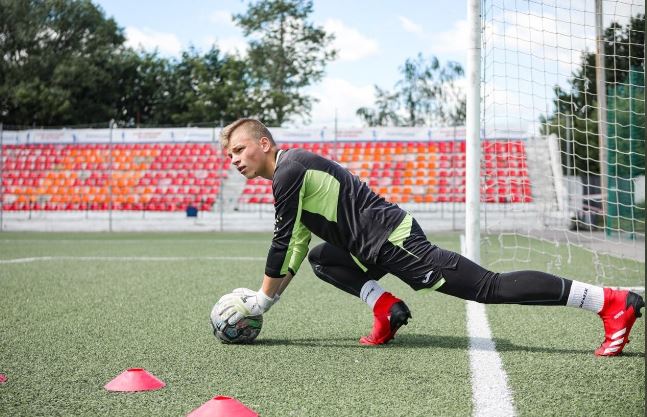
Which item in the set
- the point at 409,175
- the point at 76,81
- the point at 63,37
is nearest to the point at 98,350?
the point at 409,175

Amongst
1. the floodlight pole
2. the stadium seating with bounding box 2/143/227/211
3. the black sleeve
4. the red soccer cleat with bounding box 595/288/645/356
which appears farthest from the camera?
the stadium seating with bounding box 2/143/227/211

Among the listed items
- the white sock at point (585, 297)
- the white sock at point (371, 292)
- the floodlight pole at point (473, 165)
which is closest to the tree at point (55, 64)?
the floodlight pole at point (473, 165)

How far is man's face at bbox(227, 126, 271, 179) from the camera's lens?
3994 mm

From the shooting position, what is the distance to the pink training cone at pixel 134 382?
126 inches

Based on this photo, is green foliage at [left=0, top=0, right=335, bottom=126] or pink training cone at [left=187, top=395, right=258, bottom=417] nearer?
pink training cone at [left=187, top=395, right=258, bottom=417]

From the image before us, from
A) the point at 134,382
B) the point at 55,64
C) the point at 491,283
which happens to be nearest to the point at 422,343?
the point at 491,283

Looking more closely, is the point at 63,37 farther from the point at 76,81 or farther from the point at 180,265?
the point at 180,265

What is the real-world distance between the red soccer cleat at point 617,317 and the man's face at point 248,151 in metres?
1.88

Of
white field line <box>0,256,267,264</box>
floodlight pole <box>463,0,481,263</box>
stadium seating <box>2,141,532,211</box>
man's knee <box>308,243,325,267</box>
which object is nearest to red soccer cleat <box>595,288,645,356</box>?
man's knee <box>308,243,325,267</box>

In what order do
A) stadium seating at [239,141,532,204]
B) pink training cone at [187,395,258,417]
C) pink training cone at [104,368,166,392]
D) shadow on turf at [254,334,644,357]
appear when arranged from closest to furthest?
pink training cone at [187,395,258,417]
pink training cone at [104,368,166,392]
shadow on turf at [254,334,644,357]
stadium seating at [239,141,532,204]

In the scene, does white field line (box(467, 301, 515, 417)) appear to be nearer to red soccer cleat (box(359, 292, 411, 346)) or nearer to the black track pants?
the black track pants

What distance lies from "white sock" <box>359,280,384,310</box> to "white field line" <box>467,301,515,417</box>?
593mm

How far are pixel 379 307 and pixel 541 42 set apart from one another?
4.18 meters

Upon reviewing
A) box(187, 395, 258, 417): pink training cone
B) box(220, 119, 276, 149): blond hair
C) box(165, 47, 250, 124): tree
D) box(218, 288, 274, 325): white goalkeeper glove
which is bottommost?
box(187, 395, 258, 417): pink training cone
